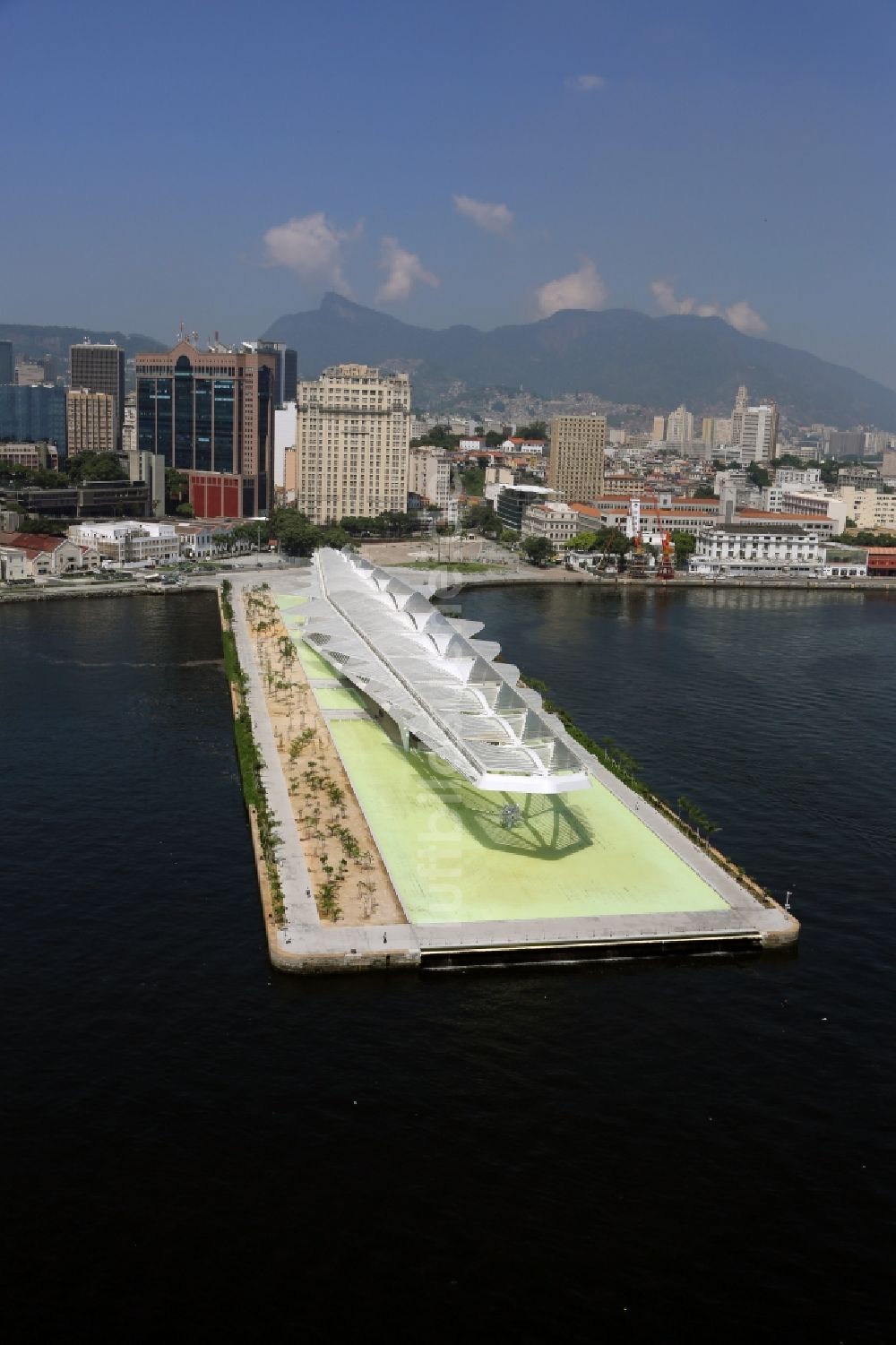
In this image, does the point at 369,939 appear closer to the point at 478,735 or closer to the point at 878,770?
the point at 478,735

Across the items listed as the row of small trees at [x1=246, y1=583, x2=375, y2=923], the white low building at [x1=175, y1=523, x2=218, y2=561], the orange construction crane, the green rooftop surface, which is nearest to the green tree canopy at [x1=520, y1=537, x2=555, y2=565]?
the orange construction crane

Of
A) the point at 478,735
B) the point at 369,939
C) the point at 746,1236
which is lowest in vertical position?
the point at 746,1236

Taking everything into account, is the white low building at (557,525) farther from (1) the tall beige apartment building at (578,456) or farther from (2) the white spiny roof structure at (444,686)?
(2) the white spiny roof structure at (444,686)

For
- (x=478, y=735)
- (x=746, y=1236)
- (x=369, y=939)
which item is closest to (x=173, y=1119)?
(x=369, y=939)

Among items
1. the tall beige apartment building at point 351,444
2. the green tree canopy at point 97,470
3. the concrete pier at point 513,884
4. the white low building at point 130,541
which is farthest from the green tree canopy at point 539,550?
the concrete pier at point 513,884

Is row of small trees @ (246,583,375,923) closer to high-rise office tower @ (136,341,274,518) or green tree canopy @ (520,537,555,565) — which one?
green tree canopy @ (520,537,555,565)

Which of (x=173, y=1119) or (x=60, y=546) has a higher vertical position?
(x=60, y=546)

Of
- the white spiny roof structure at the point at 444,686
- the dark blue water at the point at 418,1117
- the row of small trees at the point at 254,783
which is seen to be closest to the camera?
the dark blue water at the point at 418,1117
